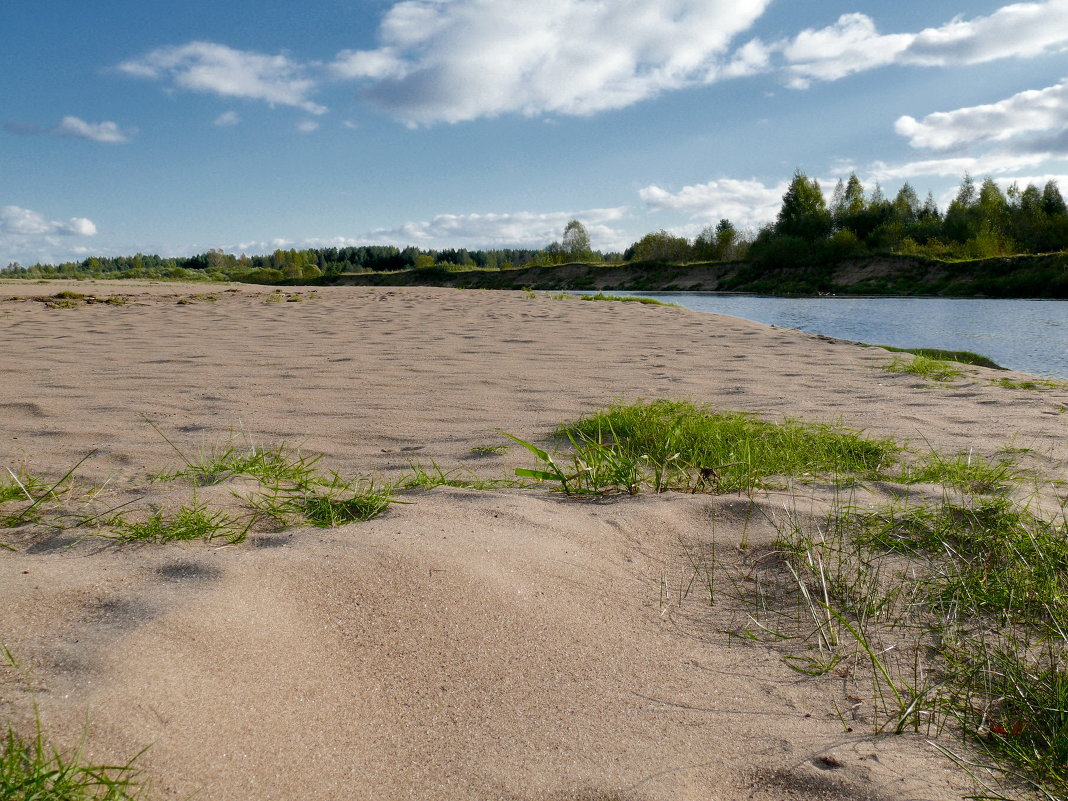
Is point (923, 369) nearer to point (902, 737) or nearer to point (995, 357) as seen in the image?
point (995, 357)

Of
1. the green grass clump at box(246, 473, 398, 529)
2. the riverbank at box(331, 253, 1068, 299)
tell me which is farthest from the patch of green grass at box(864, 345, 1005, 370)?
the riverbank at box(331, 253, 1068, 299)

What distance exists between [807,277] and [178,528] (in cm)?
3830

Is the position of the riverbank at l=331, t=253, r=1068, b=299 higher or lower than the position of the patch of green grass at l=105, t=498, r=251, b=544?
higher

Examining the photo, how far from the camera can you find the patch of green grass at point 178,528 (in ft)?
5.98

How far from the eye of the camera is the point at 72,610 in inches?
55.1

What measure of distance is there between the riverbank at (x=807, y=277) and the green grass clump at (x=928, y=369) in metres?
23.7

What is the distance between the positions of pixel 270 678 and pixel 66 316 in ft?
32.8

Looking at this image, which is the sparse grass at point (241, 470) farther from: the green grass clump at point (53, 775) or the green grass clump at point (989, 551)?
the green grass clump at point (989, 551)

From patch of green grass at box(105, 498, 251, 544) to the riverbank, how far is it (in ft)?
95.8

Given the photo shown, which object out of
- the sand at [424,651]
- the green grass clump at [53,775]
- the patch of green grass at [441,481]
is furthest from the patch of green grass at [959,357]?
the green grass clump at [53,775]

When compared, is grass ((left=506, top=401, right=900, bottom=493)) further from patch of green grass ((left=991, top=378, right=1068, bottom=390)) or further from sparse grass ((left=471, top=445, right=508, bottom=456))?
patch of green grass ((left=991, top=378, right=1068, bottom=390))

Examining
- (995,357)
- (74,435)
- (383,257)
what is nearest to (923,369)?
(995,357)

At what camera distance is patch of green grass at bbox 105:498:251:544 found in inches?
71.8

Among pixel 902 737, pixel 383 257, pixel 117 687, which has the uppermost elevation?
pixel 383 257
